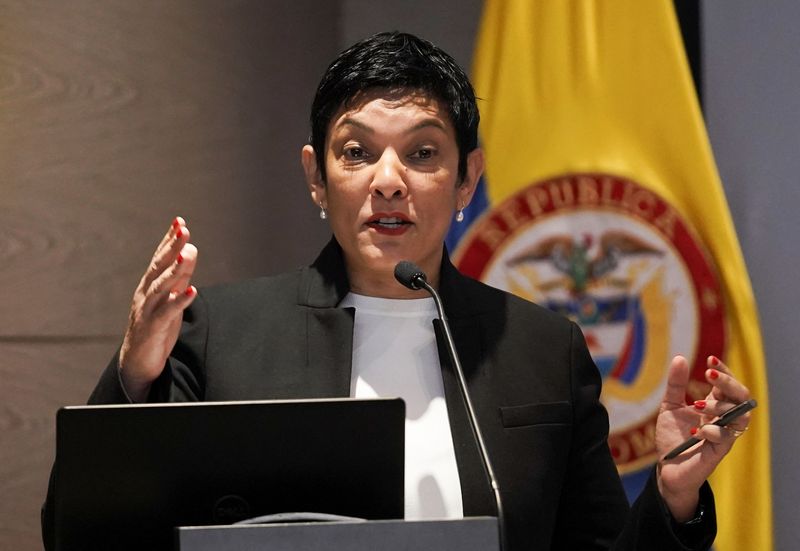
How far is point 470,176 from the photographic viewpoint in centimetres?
202

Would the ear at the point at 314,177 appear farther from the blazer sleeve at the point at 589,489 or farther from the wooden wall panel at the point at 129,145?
the wooden wall panel at the point at 129,145

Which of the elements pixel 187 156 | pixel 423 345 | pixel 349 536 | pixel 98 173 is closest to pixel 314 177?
pixel 423 345

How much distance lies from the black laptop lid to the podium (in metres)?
0.16

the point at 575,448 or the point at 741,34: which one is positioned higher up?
the point at 741,34

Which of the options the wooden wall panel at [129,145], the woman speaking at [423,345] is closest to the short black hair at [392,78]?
the woman speaking at [423,345]

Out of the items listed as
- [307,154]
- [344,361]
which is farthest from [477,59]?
[344,361]

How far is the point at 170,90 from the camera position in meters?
3.07

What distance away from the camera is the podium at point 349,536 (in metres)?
1.11

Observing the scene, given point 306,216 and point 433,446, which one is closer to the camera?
point 433,446

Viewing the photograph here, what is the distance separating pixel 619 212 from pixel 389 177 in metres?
1.48

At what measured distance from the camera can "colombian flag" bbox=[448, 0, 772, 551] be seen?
10.0 ft

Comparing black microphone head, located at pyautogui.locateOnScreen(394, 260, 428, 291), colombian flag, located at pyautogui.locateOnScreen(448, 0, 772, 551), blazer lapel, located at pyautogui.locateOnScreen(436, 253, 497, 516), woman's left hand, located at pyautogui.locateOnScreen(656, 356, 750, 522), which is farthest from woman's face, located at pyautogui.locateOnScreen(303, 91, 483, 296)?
colombian flag, located at pyautogui.locateOnScreen(448, 0, 772, 551)

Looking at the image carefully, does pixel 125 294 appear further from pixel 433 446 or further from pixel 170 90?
pixel 433 446

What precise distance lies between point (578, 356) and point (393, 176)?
463 millimetres
